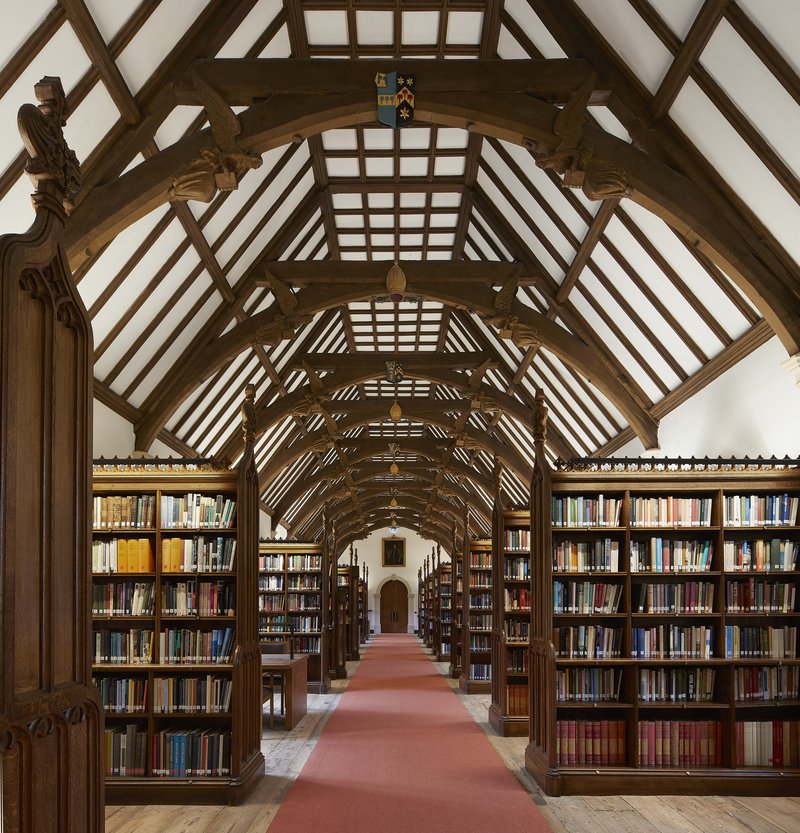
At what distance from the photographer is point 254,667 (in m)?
7.58

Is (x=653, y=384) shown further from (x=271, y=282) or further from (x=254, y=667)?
(x=254, y=667)

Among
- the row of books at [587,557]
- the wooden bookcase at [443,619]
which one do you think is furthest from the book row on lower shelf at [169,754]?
the wooden bookcase at [443,619]

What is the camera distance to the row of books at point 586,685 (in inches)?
286

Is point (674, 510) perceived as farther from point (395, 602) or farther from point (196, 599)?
point (395, 602)

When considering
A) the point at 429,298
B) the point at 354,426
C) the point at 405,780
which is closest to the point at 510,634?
the point at 405,780

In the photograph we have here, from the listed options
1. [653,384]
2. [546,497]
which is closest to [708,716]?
[546,497]

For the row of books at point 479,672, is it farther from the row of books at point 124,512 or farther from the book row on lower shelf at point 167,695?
the row of books at point 124,512

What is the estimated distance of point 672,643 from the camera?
7.22 meters

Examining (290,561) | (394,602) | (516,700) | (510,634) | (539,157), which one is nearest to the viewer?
(539,157)

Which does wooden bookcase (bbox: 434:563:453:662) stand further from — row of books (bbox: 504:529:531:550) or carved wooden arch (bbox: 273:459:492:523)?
row of books (bbox: 504:529:531:550)

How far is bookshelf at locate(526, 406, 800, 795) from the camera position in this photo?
7062 millimetres

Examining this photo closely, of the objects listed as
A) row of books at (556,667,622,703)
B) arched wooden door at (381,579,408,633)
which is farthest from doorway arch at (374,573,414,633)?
row of books at (556,667,622,703)

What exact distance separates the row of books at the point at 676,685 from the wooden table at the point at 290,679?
156 inches

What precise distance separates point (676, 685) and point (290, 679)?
4.64 m
